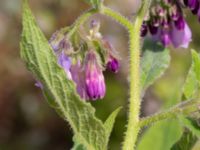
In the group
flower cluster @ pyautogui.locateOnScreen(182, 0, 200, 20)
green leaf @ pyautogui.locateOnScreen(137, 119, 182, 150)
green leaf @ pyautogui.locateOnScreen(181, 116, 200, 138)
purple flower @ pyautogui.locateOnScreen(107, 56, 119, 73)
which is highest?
flower cluster @ pyautogui.locateOnScreen(182, 0, 200, 20)

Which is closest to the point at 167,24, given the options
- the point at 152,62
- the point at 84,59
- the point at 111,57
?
the point at 152,62

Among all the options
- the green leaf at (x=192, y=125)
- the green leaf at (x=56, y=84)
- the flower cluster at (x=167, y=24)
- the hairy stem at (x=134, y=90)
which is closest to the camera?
the green leaf at (x=56, y=84)

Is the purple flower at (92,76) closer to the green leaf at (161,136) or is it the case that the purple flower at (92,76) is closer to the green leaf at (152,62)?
the green leaf at (152,62)

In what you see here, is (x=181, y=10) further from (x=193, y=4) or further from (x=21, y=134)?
(x=21, y=134)

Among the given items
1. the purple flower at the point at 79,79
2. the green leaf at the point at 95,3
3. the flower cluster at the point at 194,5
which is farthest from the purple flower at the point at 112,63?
the flower cluster at the point at 194,5

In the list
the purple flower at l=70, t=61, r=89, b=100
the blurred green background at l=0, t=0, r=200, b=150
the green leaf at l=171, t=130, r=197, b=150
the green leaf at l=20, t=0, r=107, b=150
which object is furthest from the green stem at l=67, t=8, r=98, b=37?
the blurred green background at l=0, t=0, r=200, b=150

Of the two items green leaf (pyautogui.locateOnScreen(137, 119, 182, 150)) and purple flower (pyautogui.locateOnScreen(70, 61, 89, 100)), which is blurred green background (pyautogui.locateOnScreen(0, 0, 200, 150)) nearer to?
green leaf (pyautogui.locateOnScreen(137, 119, 182, 150))
